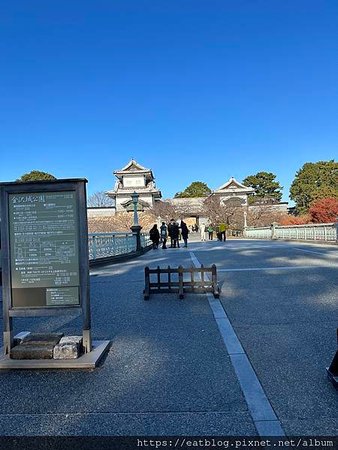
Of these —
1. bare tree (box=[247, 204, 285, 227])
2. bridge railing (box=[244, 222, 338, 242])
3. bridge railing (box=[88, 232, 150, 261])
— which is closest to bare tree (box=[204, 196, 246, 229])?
bare tree (box=[247, 204, 285, 227])

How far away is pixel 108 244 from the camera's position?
42.7 ft

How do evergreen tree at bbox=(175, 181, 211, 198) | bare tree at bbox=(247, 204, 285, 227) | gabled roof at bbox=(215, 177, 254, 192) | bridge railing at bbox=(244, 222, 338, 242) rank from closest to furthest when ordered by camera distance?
bridge railing at bbox=(244, 222, 338, 242) → bare tree at bbox=(247, 204, 285, 227) → gabled roof at bbox=(215, 177, 254, 192) → evergreen tree at bbox=(175, 181, 211, 198)

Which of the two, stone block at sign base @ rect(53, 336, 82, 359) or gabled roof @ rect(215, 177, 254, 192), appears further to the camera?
gabled roof @ rect(215, 177, 254, 192)

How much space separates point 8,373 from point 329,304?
4.76 meters

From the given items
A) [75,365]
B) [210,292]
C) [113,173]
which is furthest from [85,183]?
[113,173]

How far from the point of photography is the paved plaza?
7.93 ft

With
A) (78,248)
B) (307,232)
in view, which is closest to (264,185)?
(307,232)

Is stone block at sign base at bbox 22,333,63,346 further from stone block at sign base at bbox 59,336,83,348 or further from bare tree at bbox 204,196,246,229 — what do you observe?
bare tree at bbox 204,196,246,229

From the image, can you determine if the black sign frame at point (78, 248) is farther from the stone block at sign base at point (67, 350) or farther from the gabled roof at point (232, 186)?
the gabled roof at point (232, 186)

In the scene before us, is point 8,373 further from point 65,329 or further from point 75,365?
point 65,329

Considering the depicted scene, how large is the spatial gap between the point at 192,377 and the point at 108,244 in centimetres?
1023

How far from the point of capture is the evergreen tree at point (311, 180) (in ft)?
172

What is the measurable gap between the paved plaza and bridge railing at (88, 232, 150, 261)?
6132 mm

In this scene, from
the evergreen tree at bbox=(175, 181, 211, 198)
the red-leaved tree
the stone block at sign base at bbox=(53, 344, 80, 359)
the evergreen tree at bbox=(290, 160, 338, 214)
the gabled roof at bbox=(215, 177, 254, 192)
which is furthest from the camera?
the evergreen tree at bbox=(175, 181, 211, 198)
